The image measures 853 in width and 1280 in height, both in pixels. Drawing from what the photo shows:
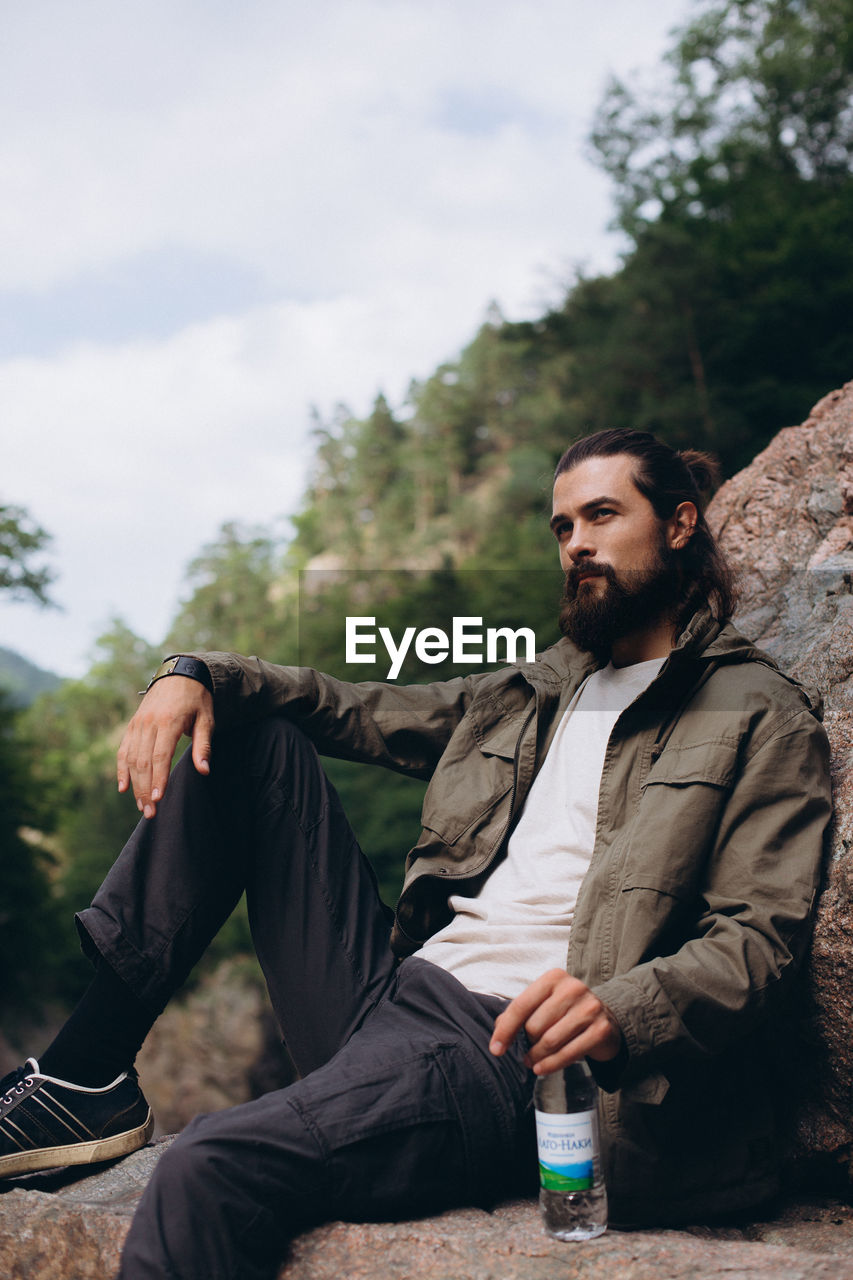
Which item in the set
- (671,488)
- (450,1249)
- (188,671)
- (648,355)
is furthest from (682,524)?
(648,355)

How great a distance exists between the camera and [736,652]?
236cm

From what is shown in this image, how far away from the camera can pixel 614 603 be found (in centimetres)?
264

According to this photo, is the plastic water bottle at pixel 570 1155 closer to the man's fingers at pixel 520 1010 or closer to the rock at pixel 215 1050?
the man's fingers at pixel 520 1010

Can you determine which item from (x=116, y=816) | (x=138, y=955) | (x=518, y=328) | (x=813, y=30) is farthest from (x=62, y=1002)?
(x=813, y=30)

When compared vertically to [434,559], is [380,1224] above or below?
below

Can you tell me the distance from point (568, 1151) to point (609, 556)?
1.47 meters

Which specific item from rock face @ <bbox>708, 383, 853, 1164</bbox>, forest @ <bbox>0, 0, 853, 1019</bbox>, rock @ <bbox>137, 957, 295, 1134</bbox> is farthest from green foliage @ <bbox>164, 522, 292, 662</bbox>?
rock face @ <bbox>708, 383, 853, 1164</bbox>

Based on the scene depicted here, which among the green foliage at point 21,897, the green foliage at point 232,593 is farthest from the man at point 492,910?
the green foliage at point 232,593

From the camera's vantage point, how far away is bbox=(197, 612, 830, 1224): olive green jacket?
6.04 ft

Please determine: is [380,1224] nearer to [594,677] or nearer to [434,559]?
[594,677]

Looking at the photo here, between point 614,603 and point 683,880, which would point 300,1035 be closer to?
point 683,880

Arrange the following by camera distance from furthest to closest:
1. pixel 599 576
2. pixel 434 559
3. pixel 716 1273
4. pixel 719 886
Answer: pixel 434 559 < pixel 599 576 < pixel 719 886 < pixel 716 1273

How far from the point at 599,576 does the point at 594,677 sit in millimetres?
259

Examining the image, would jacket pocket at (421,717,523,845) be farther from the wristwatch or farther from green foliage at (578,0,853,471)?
green foliage at (578,0,853,471)
